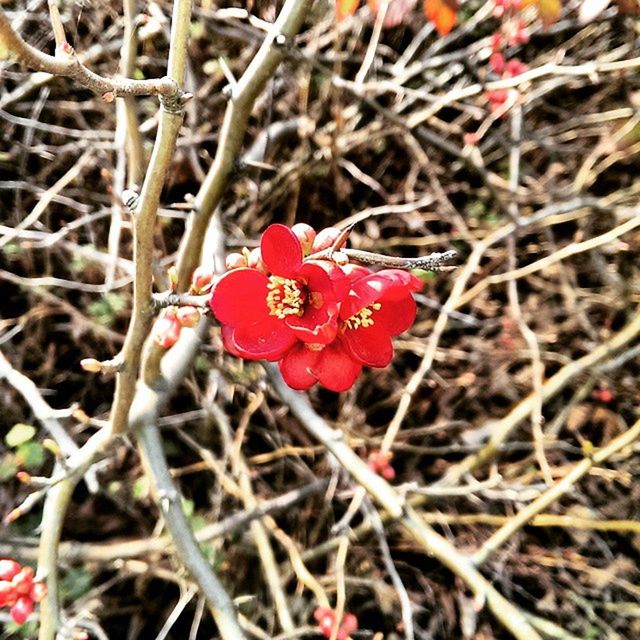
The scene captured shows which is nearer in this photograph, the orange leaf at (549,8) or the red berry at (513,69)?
the orange leaf at (549,8)

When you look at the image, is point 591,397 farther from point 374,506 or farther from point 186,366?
point 186,366

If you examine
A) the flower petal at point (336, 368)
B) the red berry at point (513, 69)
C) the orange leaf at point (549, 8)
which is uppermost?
the red berry at point (513, 69)

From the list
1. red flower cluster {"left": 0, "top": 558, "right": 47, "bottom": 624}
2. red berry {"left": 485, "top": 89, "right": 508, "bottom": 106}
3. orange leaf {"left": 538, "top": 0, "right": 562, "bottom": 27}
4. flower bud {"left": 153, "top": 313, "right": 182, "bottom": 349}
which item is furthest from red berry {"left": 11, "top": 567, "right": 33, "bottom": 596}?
red berry {"left": 485, "top": 89, "right": 508, "bottom": 106}

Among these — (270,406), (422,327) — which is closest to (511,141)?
(422,327)

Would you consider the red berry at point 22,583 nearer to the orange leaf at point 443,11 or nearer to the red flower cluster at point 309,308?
the red flower cluster at point 309,308

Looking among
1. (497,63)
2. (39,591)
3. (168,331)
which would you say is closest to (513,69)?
(497,63)

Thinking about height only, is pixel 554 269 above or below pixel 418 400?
above

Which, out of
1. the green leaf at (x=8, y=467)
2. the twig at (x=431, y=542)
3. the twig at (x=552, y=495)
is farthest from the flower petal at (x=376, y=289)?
the green leaf at (x=8, y=467)
